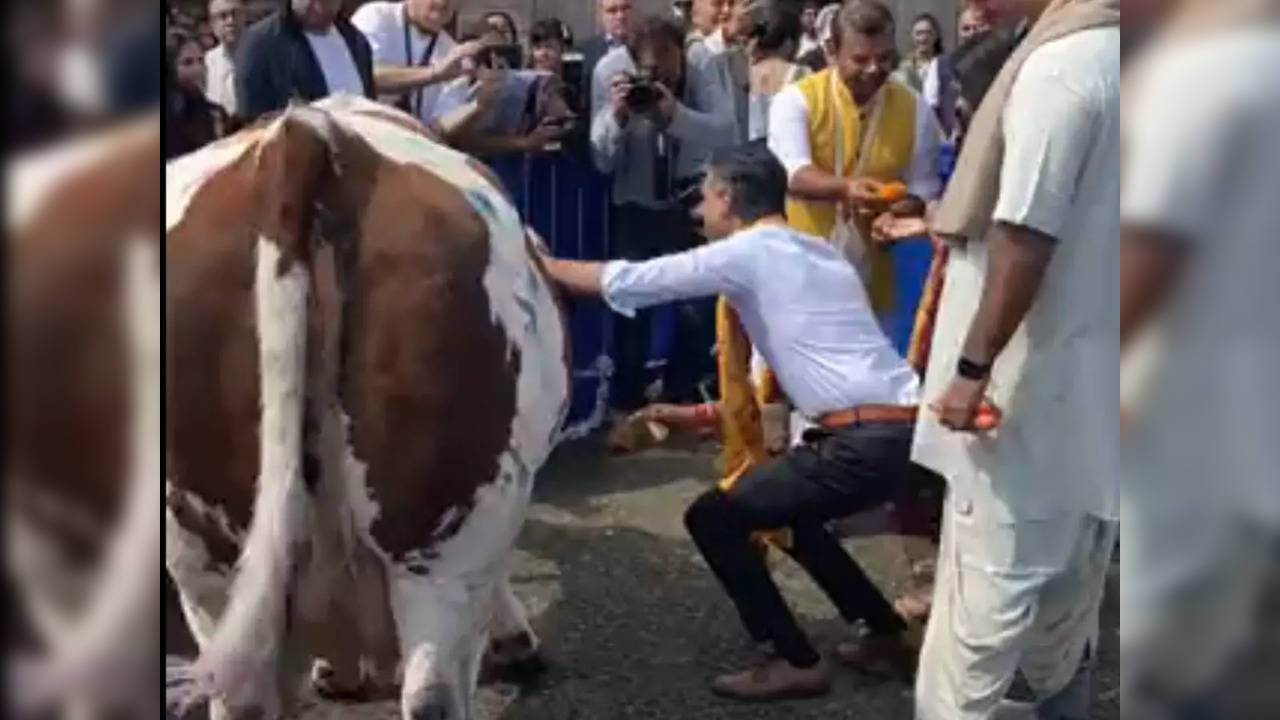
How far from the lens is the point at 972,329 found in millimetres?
2467

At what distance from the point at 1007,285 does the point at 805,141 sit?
180 centimetres

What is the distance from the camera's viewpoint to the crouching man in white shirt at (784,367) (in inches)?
126

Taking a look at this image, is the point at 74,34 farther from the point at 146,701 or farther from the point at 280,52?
the point at 280,52

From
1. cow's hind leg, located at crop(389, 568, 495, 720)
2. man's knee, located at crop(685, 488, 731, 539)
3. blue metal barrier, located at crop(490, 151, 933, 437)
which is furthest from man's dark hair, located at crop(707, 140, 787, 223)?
blue metal barrier, located at crop(490, 151, 933, 437)

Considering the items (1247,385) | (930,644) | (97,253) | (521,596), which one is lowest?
(521,596)

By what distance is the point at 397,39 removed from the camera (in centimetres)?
477

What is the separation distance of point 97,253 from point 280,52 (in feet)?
9.45

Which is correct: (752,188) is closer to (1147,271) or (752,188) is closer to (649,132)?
(649,132)

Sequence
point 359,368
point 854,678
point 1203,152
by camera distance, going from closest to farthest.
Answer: point 1203,152
point 359,368
point 854,678

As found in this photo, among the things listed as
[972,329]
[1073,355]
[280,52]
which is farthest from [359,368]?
[280,52]

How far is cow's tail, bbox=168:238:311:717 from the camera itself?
2309 millimetres

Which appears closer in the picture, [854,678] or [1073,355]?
[1073,355]

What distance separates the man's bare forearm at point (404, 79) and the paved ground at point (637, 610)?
46.1 inches

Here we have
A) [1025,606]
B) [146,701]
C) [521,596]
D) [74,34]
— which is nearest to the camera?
[74,34]
